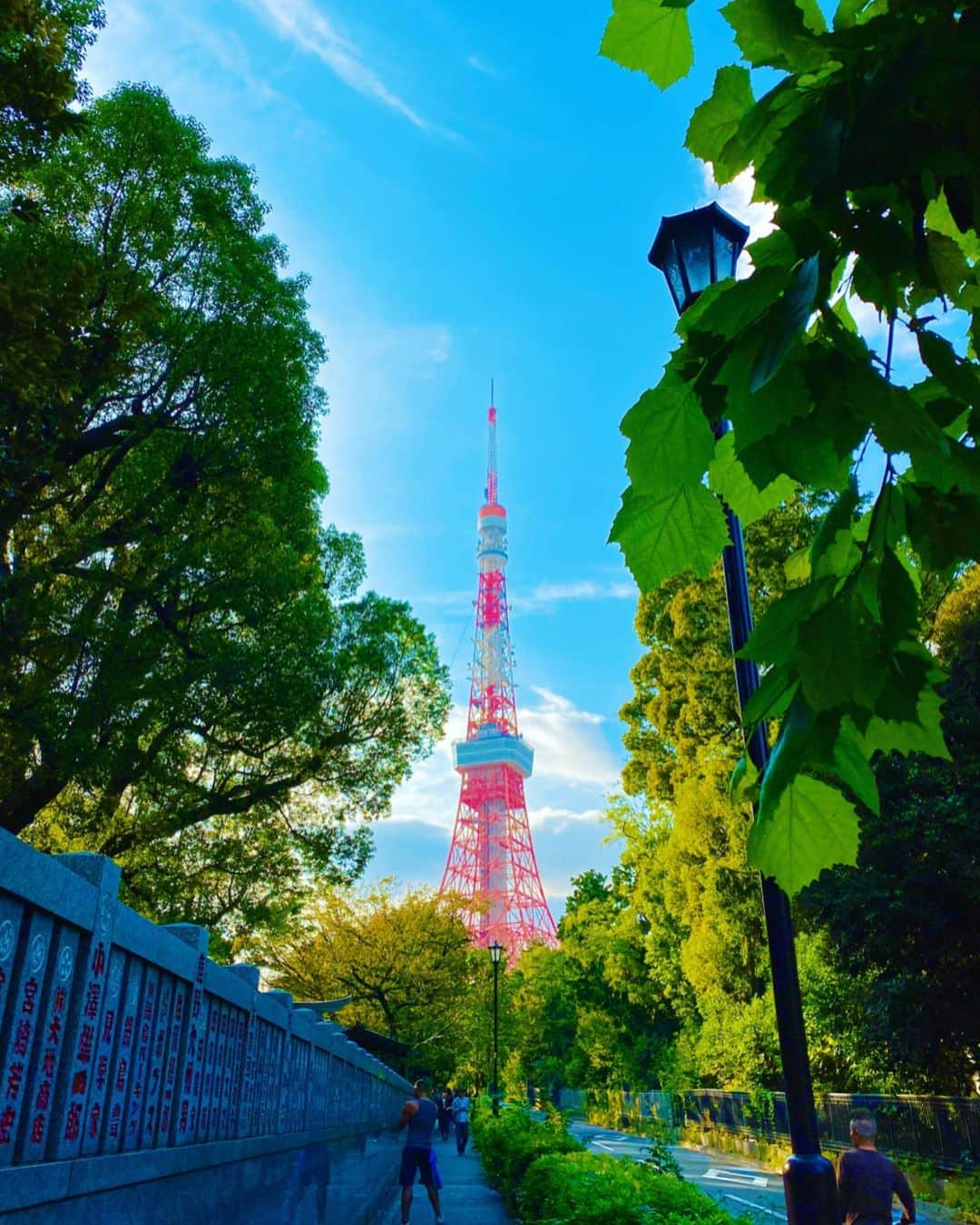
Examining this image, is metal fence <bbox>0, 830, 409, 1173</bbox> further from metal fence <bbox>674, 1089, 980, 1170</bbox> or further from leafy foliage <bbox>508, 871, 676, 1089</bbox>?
leafy foliage <bbox>508, 871, 676, 1089</bbox>

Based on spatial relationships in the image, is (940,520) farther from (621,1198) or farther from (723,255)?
(621,1198)

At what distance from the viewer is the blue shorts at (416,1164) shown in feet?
33.3

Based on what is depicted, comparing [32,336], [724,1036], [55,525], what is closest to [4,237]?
[55,525]

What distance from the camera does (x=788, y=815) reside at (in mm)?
1272

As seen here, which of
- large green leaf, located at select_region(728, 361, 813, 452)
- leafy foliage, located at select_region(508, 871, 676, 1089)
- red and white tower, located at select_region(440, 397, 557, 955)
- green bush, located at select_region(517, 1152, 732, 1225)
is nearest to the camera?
large green leaf, located at select_region(728, 361, 813, 452)

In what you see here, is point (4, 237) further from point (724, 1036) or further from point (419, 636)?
point (724, 1036)

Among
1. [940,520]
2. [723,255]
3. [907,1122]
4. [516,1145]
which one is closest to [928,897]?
[907,1122]

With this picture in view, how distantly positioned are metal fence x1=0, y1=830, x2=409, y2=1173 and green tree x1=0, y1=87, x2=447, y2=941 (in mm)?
5570

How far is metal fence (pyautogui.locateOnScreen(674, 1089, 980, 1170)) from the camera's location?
11.4 meters

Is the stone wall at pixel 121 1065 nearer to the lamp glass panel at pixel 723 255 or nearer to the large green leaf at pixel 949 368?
the large green leaf at pixel 949 368

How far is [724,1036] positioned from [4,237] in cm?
2032

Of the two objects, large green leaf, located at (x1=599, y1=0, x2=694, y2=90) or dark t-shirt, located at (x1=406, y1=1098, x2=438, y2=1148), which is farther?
dark t-shirt, located at (x1=406, y1=1098, x2=438, y2=1148)

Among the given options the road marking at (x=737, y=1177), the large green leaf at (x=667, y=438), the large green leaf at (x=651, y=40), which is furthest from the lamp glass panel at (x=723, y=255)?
the road marking at (x=737, y=1177)

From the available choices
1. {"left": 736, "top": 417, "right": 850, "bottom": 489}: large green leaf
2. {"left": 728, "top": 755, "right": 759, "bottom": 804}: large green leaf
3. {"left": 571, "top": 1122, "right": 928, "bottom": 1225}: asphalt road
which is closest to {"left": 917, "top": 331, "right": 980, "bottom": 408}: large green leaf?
{"left": 736, "top": 417, "right": 850, "bottom": 489}: large green leaf
